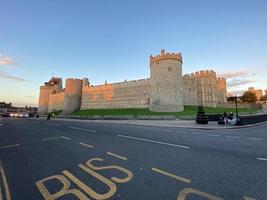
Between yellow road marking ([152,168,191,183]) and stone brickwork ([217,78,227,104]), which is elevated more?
stone brickwork ([217,78,227,104])

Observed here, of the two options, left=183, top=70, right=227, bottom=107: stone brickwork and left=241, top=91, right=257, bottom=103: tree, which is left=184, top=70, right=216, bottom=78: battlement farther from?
left=241, top=91, right=257, bottom=103: tree

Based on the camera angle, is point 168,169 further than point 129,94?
No

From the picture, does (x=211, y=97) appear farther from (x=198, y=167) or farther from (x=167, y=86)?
(x=198, y=167)

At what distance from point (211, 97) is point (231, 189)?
6385 cm

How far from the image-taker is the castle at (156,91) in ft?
143

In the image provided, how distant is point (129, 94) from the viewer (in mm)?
57094

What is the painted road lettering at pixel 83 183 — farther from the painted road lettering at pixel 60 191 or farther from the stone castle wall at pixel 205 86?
the stone castle wall at pixel 205 86

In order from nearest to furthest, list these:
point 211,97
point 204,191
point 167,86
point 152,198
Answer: point 152,198
point 204,191
point 167,86
point 211,97

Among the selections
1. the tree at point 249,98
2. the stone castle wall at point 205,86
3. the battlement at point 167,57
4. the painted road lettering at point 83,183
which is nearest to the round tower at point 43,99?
the battlement at point 167,57

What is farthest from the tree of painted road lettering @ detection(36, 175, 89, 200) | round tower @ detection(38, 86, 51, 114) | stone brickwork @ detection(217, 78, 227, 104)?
painted road lettering @ detection(36, 175, 89, 200)

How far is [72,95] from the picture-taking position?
2761 inches

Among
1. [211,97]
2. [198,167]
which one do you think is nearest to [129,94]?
[211,97]

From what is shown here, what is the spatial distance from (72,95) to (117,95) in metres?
20.8

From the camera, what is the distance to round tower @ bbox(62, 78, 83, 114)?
68.6 meters
